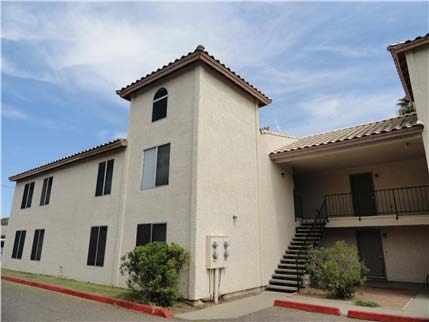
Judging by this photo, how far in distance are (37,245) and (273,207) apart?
12.9 m

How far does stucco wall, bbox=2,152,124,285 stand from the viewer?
1167 centimetres

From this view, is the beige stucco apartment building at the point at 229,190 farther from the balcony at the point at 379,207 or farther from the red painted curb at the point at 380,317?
the red painted curb at the point at 380,317

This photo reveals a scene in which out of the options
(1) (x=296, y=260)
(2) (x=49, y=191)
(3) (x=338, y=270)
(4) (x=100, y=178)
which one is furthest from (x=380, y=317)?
(2) (x=49, y=191)

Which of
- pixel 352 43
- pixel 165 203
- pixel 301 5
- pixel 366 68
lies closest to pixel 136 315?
pixel 165 203

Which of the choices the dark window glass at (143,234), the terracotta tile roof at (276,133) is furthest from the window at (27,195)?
the terracotta tile roof at (276,133)

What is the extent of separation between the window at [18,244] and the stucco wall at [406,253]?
19315mm

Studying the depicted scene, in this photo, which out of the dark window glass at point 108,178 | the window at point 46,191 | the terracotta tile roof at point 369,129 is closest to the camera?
the terracotta tile roof at point 369,129

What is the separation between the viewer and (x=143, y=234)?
9.98 metres

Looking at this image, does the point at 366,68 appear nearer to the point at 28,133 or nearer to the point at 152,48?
the point at 152,48

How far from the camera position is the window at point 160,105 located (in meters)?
10.9

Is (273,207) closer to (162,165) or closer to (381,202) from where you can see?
(162,165)

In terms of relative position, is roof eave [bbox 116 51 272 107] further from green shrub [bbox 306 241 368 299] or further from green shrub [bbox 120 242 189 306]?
green shrub [bbox 306 241 368 299]

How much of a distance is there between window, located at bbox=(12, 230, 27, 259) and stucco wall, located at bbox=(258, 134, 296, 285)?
570 inches

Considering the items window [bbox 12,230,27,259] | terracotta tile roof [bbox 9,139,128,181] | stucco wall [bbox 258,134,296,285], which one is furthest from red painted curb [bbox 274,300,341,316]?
window [bbox 12,230,27,259]
